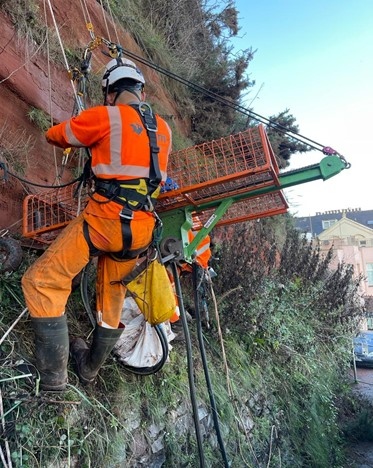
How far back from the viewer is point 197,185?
3.21 m

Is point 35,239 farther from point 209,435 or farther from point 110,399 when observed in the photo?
point 209,435

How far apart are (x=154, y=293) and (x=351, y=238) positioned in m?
35.6

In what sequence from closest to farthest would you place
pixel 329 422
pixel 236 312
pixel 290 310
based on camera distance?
1. pixel 236 312
2. pixel 329 422
3. pixel 290 310

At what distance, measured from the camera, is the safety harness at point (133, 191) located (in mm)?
2666

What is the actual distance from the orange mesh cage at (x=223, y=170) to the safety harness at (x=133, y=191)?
1.75ft

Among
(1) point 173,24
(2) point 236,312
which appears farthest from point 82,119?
(1) point 173,24

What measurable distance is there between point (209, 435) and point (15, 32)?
14.5ft

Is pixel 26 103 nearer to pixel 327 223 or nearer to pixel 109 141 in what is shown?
pixel 109 141

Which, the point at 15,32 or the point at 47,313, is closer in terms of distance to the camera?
the point at 47,313

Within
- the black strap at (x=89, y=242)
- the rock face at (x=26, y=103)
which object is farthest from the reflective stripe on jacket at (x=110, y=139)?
the rock face at (x=26, y=103)

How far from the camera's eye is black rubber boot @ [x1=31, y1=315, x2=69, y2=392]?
2.51 m

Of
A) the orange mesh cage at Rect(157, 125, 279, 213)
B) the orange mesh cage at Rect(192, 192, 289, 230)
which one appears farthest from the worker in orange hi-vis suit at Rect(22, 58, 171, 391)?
the orange mesh cage at Rect(192, 192, 289, 230)

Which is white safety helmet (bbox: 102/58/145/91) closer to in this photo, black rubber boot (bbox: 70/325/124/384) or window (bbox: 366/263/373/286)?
black rubber boot (bbox: 70/325/124/384)

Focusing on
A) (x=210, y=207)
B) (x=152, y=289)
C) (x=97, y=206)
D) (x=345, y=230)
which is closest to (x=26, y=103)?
(x=97, y=206)
